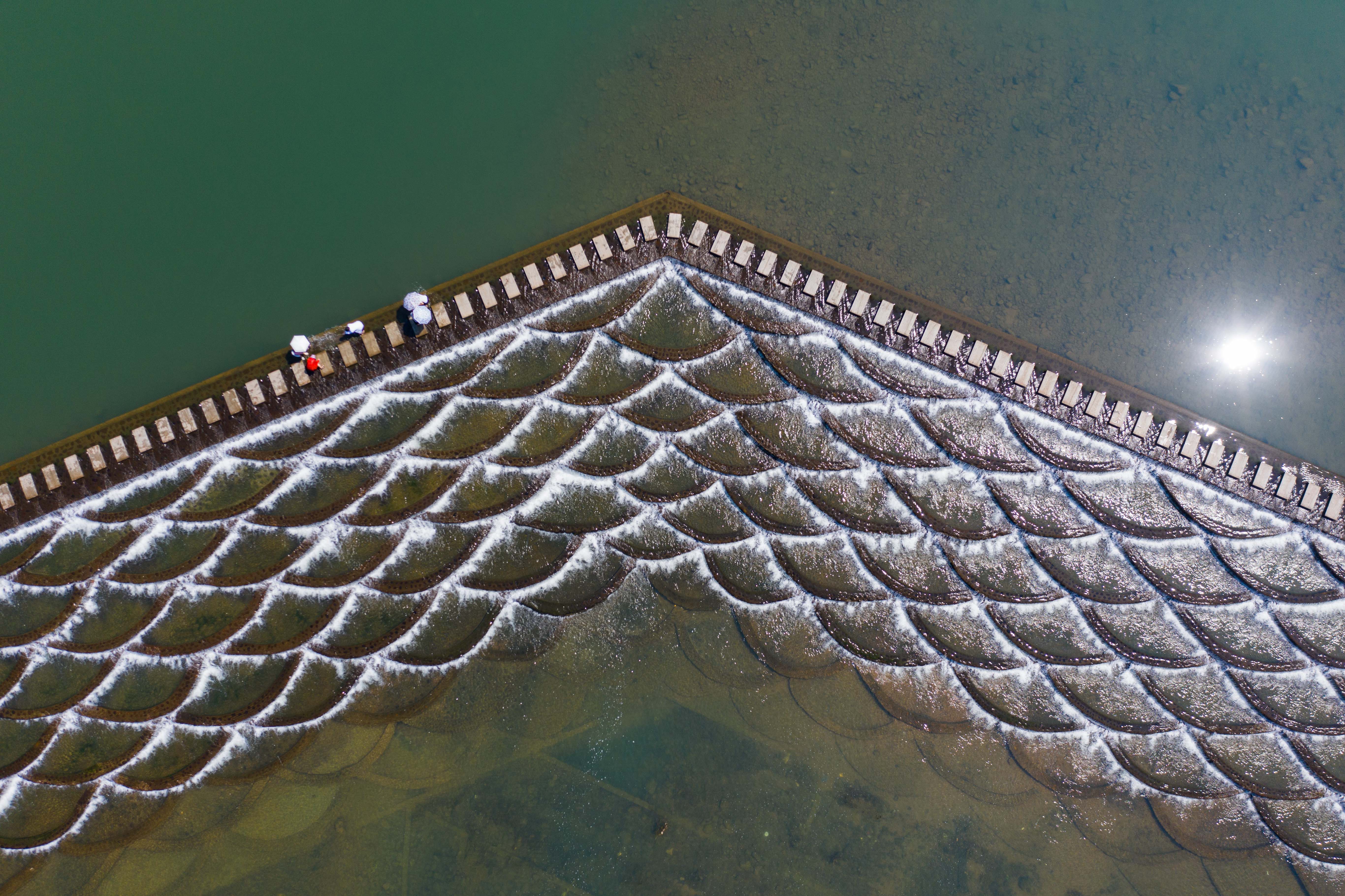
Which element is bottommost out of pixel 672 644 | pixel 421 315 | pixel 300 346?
pixel 672 644

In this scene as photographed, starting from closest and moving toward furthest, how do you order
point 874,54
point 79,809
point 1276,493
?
point 79,809
point 1276,493
point 874,54

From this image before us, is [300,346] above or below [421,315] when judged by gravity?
below

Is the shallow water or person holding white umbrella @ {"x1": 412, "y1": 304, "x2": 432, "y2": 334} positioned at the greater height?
person holding white umbrella @ {"x1": 412, "y1": 304, "x2": 432, "y2": 334}

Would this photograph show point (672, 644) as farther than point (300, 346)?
Yes

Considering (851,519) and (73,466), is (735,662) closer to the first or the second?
(851,519)

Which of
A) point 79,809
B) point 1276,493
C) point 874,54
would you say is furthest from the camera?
point 874,54

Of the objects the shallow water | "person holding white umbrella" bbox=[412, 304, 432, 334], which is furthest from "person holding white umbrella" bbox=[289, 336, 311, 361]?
"person holding white umbrella" bbox=[412, 304, 432, 334]

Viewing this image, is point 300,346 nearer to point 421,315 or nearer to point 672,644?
point 421,315

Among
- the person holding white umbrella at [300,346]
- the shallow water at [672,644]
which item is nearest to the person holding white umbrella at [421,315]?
the shallow water at [672,644]

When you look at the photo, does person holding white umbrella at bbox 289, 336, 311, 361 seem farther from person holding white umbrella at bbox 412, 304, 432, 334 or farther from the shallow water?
person holding white umbrella at bbox 412, 304, 432, 334

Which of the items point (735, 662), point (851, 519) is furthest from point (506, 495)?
point (851, 519)

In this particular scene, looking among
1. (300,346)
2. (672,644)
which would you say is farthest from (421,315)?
(672,644)
